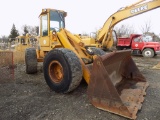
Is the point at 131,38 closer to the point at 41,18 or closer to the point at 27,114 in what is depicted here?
the point at 41,18

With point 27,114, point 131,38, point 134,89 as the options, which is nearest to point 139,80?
point 134,89

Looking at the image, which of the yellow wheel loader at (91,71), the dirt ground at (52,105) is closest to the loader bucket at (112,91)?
the yellow wheel loader at (91,71)

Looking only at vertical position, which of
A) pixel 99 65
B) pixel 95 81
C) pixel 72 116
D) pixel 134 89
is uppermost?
pixel 99 65

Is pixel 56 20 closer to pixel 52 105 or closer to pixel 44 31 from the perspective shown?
pixel 44 31

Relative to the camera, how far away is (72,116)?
3594 mm

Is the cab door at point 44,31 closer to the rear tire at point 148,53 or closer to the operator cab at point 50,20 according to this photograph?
the operator cab at point 50,20

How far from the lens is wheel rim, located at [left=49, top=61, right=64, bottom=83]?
4.90 metres

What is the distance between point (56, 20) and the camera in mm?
6461

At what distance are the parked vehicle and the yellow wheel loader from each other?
1140cm

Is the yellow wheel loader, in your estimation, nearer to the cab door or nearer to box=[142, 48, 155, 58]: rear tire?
the cab door

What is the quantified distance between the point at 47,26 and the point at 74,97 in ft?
9.23

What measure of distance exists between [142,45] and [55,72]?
1307cm

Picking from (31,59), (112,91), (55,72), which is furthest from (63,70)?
(31,59)

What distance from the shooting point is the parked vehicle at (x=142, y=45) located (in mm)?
16016
